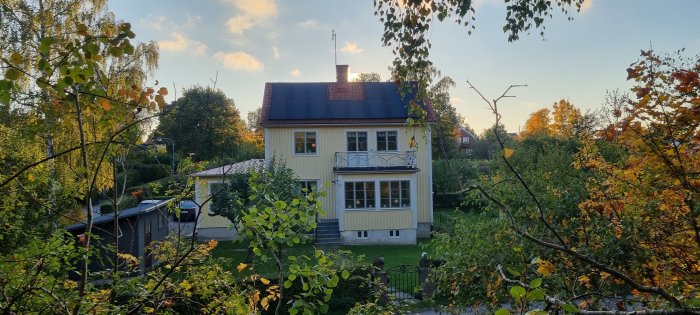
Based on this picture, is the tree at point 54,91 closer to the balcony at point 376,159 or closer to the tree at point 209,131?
the balcony at point 376,159

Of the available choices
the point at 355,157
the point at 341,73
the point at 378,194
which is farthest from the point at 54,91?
the point at 341,73

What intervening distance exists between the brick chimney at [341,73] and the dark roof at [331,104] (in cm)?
109

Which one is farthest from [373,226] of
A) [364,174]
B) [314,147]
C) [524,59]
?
[524,59]

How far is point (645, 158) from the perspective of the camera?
3.52 meters

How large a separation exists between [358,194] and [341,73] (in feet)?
25.4

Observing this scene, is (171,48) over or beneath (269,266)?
over

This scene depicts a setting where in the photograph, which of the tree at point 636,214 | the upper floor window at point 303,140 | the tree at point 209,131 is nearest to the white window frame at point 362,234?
the upper floor window at point 303,140

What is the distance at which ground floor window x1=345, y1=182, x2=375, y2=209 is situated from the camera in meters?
21.0

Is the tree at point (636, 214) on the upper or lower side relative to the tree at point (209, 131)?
lower

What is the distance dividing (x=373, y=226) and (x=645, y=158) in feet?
58.1

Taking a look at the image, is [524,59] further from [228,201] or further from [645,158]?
[228,201]

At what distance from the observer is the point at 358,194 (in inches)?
827

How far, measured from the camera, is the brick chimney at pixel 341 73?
81.4 ft

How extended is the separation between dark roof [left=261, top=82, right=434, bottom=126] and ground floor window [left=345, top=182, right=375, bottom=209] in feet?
10.3
